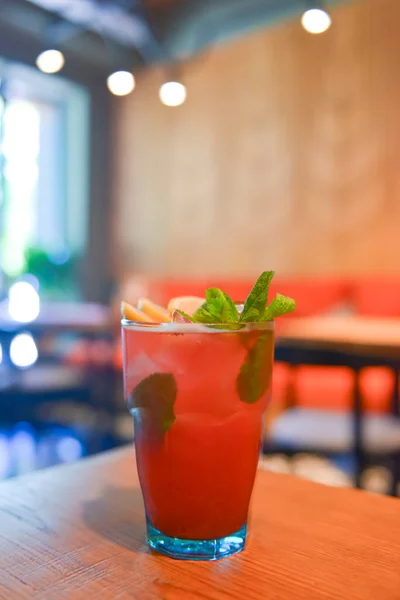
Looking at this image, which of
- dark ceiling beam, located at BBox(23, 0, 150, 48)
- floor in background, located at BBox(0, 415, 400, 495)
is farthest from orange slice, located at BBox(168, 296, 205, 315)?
dark ceiling beam, located at BBox(23, 0, 150, 48)

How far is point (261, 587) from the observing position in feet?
1.46

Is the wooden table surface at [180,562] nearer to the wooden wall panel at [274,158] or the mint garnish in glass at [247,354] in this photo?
the mint garnish in glass at [247,354]

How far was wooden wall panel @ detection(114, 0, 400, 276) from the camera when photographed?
4.34m

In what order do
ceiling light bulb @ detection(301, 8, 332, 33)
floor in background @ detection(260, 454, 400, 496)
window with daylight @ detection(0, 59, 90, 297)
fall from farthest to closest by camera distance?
1. window with daylight @ detection(0, 59, 90, 297)
2. floor in background @ detection(260, 454, 400, 496)
3. ceiling light bulb @ detection(301, 8, 332, 33)

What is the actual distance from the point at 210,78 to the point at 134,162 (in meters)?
1.22

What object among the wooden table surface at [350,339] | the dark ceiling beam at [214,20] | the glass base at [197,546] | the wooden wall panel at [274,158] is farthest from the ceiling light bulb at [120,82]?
the glass base at [197,546]

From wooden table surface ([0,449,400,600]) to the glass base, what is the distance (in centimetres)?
1

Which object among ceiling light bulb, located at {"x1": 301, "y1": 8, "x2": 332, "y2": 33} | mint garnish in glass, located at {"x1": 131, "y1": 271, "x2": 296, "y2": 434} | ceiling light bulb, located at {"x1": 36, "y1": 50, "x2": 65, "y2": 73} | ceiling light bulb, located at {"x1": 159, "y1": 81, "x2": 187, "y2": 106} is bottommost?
mint garnish in glass, located at {"x1": 131, "y1": 271, "x2": 296, "y2": 434}

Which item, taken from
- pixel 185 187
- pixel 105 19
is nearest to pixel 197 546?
pixel 185 187

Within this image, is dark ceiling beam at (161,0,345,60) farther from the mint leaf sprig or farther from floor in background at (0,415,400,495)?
the mint leaf sprig

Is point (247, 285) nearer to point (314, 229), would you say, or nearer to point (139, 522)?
point (314, 229)

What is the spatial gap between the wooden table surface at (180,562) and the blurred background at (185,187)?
5.20 ft

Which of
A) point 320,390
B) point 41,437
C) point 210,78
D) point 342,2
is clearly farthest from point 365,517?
point 210,78

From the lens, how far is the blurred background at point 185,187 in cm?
336
